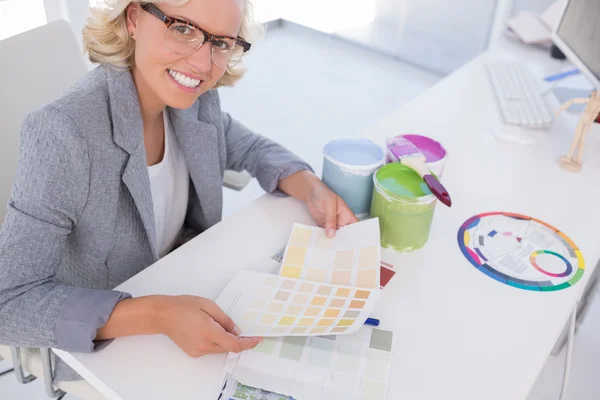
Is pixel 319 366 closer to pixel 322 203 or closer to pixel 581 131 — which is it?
pixel 322 203

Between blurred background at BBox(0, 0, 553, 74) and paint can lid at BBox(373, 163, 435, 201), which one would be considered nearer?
paint can lid at BBox(373, 163, 435, 201)

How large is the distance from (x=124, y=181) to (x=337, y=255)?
0.40m

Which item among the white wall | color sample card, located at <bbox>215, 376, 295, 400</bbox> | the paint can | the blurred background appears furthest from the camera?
the blurred background

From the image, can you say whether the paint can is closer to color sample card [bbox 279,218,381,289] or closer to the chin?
color sample card [bbox 279,218,381,289]

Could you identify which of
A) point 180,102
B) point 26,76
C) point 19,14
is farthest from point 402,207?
point 19,14

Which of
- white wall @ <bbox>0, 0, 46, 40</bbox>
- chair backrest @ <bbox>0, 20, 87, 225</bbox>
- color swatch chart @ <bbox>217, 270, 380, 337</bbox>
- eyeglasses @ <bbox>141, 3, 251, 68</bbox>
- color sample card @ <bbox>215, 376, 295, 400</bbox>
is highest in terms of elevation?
eyeglasses @ <bbox>141, 3, 251, 68</bbox>

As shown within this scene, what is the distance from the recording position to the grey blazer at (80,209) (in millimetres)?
804

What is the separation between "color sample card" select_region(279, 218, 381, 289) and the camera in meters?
0.94

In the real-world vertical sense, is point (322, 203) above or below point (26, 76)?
below

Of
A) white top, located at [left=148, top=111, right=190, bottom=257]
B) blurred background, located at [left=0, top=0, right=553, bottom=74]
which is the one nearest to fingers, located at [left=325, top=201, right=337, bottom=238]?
white top, located at [left=148, top=111, right=190, bottom=257]

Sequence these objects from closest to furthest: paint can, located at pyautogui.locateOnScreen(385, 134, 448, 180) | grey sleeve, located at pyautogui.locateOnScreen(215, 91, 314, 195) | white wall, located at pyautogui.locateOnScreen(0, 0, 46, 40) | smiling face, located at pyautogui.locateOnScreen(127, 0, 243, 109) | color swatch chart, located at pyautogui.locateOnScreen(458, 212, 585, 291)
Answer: smiling face, located at pyautogui.locateOnScreen(127, 0, 243, 109) → color swatch chart, located at pyautogui.locateOnScreen(458, 212, 585, 291) → paint can, located at pyautogui.locateOnScreen(385, 134, 448, 180) → grey sleeve, located at pyautogui.locateOnScreen(215, 91, 314, 195) → white wall, located at pyautogui.locateOnScreen(0, 0, 46, 40)

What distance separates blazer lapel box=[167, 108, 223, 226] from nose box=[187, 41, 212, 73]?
0.71 ft

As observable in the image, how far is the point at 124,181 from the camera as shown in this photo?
0.96 metres

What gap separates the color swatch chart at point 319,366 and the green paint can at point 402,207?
24cm
